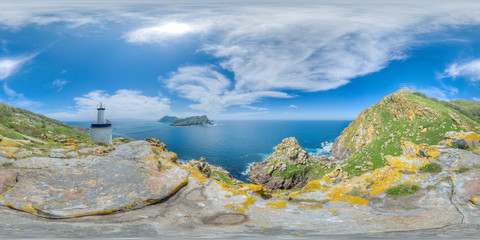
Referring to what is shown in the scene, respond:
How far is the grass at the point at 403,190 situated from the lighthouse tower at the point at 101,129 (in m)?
30.5

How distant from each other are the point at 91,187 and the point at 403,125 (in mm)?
56823

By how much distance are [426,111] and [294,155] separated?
32867mm

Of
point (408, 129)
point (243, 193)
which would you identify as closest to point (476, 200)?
point (243, 193)

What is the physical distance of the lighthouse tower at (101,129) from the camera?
22.8 metres

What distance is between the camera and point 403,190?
29.5 feet

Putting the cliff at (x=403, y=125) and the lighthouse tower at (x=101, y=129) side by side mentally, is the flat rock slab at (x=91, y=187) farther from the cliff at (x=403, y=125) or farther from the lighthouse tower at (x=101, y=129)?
the cliff at (x=403, y=125)

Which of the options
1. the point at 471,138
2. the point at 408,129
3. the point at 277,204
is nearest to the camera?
the point at 277,204

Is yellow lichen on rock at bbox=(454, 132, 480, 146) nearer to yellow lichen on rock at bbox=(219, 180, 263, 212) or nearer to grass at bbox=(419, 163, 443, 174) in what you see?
grass at bbox=(419, 163, 443, 174)

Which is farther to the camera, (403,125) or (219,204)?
(403,125)

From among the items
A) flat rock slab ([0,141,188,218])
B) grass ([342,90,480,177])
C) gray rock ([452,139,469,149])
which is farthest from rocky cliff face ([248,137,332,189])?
flat rock slab ([0,141,188,218])

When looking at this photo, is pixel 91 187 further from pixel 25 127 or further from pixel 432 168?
A: pixel 432 168

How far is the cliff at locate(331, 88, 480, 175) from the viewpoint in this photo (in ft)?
97.2

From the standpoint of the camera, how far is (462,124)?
29047mm

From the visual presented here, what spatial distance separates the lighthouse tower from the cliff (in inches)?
1537
